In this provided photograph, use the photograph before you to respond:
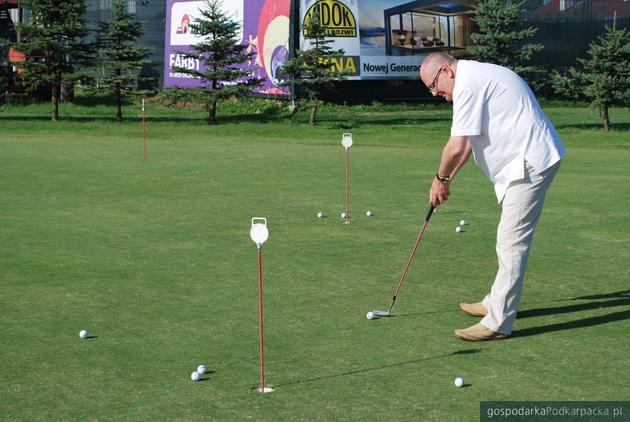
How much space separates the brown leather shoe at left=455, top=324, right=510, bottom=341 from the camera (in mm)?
7246

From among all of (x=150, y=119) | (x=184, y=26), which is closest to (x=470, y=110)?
(x=150, y=119)

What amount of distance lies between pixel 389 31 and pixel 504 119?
3692cm

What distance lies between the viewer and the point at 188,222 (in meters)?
13.1

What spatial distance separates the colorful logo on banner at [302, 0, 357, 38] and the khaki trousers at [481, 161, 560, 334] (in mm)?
34136

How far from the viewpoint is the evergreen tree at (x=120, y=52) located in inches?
1439

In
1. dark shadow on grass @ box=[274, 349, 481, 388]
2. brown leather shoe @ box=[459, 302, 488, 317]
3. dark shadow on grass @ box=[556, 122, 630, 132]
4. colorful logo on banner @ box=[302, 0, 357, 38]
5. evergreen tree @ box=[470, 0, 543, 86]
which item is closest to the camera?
dark shadow on grass @ box=[274, 349, 481, 388]

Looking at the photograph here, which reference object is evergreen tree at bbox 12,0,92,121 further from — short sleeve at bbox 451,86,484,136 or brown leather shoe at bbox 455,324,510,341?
brown leather shoe at bbox 455,324,510,341

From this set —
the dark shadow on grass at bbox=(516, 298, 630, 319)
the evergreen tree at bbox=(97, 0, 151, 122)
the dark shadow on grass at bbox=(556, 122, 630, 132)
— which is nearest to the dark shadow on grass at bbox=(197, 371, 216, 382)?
the dark shadow on grass at bbox=(516, 298, 630, 319)

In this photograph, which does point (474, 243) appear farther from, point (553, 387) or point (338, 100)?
point (338, 100)

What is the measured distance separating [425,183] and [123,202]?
574 centimetres

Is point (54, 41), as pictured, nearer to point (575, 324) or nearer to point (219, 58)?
point (219, 58)

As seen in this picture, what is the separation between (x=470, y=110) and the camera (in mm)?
7152

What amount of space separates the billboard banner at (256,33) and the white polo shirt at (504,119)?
3314cm

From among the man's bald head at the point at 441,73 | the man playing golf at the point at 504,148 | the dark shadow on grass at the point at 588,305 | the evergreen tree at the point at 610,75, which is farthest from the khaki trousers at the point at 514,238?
the evergreen tree at the point at 610,75
